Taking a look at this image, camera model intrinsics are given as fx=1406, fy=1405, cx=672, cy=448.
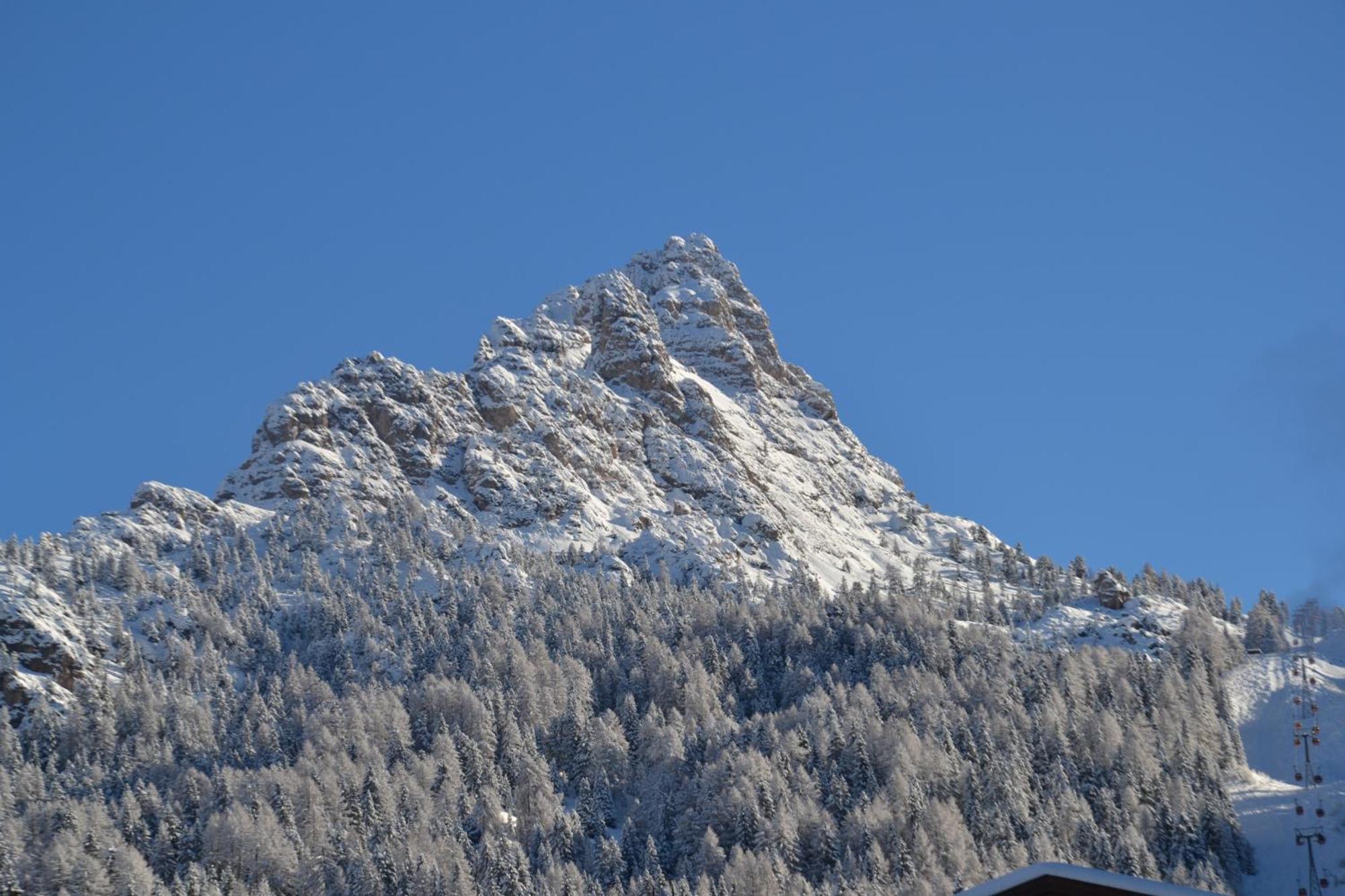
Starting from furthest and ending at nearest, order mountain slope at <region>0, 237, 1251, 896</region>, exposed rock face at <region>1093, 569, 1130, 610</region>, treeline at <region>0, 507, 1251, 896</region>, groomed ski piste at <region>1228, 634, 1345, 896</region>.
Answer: exposed rock face at <region>1093, 569, 1130, 610</region>
groomed ski piste at <region>1228, 634, 1345, 896</region>
mountain slope at <region>0, 237, 1251, 896</region>
treeline at <region>0, 507, 1251, 896</region>

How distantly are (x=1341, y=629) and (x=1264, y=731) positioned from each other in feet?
131

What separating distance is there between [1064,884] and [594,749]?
125450mm

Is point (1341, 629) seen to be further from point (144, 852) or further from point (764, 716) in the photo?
point (144, 852)

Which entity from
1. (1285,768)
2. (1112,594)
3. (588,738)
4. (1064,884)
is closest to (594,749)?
(588,738)

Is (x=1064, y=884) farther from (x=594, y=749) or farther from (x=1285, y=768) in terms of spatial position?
(x=1285, y=768)

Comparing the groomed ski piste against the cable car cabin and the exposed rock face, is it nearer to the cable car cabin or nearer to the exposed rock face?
the exposed rock face

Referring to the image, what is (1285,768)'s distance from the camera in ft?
490

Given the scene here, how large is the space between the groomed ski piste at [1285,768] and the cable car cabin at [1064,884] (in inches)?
4171

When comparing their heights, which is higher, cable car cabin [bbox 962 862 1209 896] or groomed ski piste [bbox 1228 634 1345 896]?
groomed ski piste [bbox 1228 634 1345 896]

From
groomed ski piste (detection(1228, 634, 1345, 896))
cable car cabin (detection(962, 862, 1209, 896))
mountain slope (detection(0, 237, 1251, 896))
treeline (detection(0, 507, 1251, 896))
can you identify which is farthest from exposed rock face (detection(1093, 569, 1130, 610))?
cable car cabin (detection(962, 862, 1209, 896))

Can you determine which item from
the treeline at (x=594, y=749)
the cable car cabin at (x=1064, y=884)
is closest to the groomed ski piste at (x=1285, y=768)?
the treeline at (x=594, y=749)

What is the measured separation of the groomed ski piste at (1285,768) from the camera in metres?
122

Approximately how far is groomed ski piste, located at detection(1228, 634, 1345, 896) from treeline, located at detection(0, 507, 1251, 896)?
3.57 meters

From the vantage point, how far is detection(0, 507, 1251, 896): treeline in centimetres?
11756
